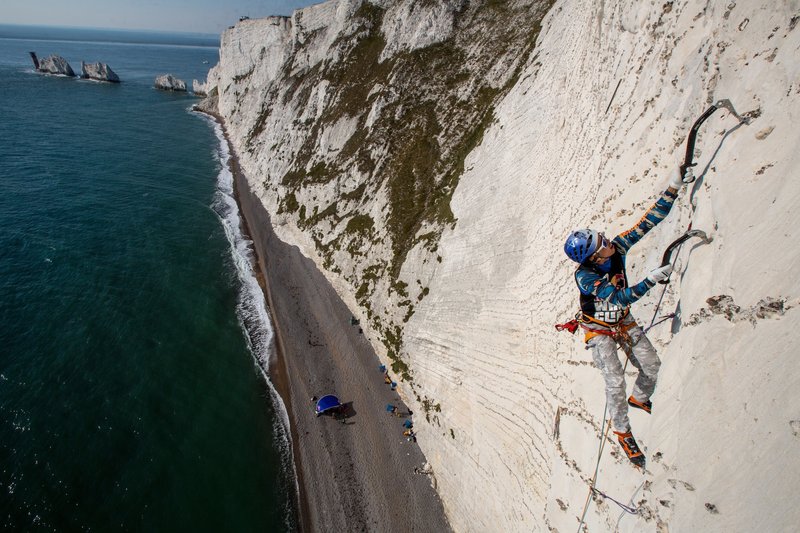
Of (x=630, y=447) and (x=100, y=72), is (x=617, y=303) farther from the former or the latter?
(x=100, y=72)

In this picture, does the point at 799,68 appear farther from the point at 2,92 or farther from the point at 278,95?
the point at 2,92

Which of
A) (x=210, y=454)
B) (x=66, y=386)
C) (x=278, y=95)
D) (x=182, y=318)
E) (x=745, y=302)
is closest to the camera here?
(x=745, y=302)

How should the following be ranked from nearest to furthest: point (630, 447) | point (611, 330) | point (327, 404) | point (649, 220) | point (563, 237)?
point (649, 220) < point (611, 330) < point (630, 447) < point (563, 237) < point (327, 404)

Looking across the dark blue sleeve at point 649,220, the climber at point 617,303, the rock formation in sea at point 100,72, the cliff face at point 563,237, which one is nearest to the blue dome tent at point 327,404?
the cliff face at point 563,237

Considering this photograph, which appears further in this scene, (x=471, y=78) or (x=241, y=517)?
(x=471, y=78)

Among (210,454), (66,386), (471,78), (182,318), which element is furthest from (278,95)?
(210,454)

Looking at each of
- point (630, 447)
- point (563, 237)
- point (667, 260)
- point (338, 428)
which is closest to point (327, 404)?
point (338, 428)
